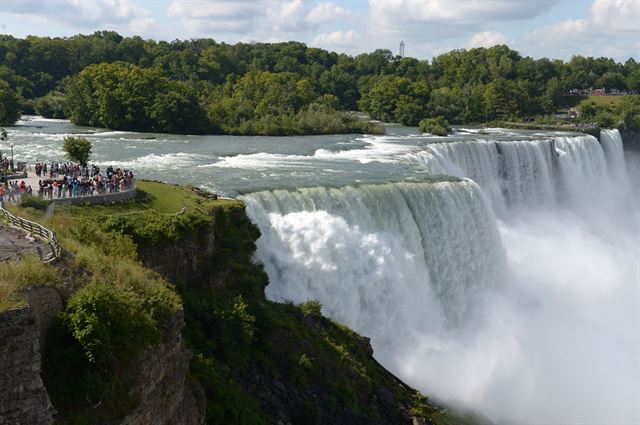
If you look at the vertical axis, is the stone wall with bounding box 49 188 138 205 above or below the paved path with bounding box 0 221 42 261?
below

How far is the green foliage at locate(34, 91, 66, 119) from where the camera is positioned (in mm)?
60062

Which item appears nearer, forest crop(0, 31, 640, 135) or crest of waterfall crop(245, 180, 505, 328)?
crest of waterfall crop(245, 180, 505, 328)

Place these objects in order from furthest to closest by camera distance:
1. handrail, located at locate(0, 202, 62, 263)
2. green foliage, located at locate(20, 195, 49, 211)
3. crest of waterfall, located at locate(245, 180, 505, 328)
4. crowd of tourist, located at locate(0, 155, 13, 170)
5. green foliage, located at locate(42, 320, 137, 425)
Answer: crowd of tourist, located at locate(0, 155, 13, 170)
crest of waterfall, located at locate(245, 180, 505, 328)
green foliage, located at locate(20, 195, 49, 211)
handrail, located at locate(0, 202, 62, 263)
green foliage, located at locate(42, 320, 137, 425)

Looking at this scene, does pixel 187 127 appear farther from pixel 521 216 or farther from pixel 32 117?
pixel 521 216

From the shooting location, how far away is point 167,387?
33.6 feet

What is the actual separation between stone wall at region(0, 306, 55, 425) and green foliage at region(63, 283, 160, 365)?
3.05 ft

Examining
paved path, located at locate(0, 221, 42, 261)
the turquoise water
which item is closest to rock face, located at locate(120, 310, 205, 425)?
paved path, located at locate(0, 221, 42, 261)

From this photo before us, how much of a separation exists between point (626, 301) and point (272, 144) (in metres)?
22.5

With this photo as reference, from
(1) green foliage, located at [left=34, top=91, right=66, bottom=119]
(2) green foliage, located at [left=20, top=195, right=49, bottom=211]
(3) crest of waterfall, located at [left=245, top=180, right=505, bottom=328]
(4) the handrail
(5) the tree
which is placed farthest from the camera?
(1) green foliage, located at [left=34, top=91, right=66, bottom=119]

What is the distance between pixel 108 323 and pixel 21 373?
5.04 ft

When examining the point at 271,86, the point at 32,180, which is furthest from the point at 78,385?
the point at 271,86

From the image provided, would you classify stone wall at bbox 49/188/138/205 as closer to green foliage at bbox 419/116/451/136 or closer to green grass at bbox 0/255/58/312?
green grass at bbox 0/255/58/312

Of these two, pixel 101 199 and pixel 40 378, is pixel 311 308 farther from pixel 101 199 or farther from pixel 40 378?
pixel 40 378

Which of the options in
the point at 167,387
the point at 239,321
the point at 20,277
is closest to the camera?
the point at 20,277
